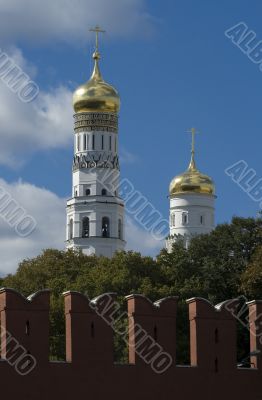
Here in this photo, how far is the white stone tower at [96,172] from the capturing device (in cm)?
11944

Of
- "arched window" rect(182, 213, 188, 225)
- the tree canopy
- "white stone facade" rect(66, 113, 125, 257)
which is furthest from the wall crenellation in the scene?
"arched window" rect(182, 213, 188, 225)

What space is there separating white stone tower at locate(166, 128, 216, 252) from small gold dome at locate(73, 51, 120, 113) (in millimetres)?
9834

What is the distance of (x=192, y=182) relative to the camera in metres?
124

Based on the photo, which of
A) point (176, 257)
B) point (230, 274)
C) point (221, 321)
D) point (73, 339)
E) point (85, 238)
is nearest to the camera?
point (73, 339)

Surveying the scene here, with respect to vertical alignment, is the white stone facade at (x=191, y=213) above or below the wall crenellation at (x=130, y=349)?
above

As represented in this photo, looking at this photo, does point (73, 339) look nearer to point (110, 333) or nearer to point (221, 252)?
point (110, 333)

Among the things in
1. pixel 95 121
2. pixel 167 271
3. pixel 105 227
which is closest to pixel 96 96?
pixel 95 121

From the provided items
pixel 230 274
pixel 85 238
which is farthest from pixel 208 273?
pixel 85 238

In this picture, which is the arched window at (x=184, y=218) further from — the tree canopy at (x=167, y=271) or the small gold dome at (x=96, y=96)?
the tree canopy at (x=167, y=271)

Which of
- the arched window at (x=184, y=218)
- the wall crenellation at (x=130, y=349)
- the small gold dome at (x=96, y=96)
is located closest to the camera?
the wall crenellation at (x=130, y=349)

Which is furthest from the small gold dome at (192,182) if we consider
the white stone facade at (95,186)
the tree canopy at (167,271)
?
the tree canopy at (167,271)

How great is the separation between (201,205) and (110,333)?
3843 inches

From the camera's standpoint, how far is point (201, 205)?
126312mm

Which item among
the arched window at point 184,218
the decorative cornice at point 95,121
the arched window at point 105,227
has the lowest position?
the arched window at point 105,227
